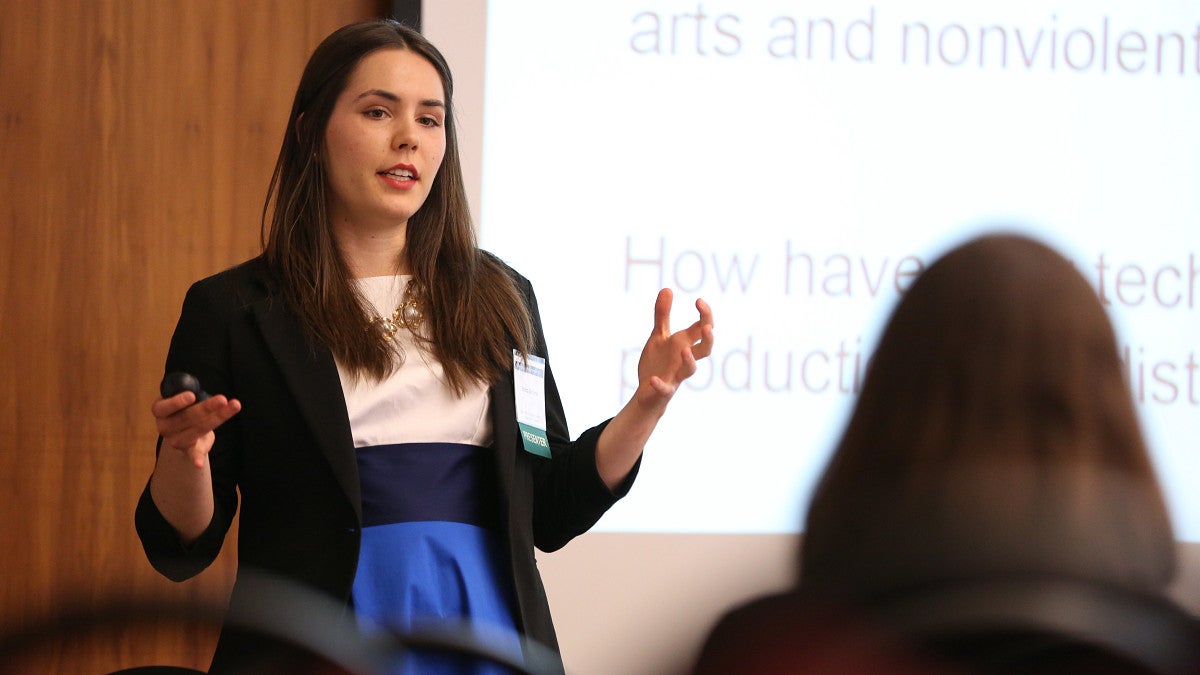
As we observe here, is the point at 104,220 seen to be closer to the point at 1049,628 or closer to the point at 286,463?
the point at 286,463

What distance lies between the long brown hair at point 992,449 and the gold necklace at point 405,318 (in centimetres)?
90

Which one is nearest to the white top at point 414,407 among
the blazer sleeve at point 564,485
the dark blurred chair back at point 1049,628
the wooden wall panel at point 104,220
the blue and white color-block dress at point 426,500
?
the blue and white color-block dress at point 426,500

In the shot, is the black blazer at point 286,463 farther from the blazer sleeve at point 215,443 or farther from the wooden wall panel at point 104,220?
the wooden wall panel at point 104,220

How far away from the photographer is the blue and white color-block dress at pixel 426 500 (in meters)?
1.53

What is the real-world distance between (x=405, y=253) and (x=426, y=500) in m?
0.39

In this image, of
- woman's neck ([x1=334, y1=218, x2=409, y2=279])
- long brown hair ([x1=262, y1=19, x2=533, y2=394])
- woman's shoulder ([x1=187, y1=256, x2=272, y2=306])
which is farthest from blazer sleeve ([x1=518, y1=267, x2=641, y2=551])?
woman's shoulder ([x1=187, y1=256, x2=272, y2=306])

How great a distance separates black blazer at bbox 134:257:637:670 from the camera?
154cm

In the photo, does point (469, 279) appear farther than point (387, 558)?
Yes

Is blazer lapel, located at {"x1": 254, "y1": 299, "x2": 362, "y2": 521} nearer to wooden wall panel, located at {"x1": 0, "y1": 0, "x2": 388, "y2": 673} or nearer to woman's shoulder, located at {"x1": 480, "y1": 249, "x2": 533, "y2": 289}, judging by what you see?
woman's shoulder, located at {"x1": 480, "y1": 249, "x2": 533, "y2": 289}

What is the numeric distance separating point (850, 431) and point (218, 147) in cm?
257

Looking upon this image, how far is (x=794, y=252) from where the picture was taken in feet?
10.2

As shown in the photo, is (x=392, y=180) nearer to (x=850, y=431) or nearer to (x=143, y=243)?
(x=850, y=431)

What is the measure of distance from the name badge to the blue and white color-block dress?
0.16 ft

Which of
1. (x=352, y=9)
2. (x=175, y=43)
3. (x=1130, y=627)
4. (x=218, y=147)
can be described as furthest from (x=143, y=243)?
(x=1130, y=627)
